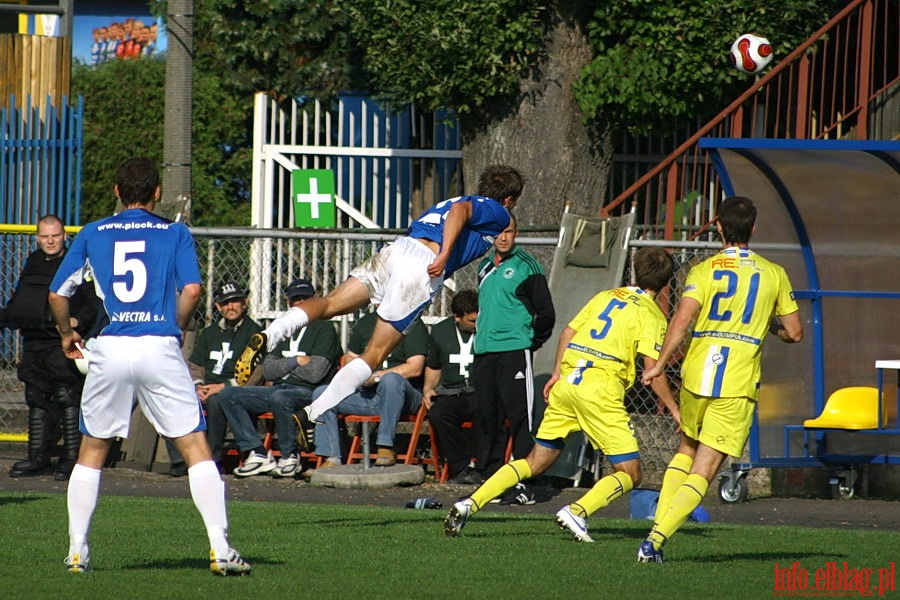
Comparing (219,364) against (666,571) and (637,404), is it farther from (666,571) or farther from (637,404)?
(666,571)

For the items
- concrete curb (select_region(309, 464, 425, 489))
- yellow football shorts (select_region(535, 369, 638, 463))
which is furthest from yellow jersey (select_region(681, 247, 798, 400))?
concrete curb (select_region(309, 464, 425, 489))

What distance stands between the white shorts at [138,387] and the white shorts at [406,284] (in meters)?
2.43

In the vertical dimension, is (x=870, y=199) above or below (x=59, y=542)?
above

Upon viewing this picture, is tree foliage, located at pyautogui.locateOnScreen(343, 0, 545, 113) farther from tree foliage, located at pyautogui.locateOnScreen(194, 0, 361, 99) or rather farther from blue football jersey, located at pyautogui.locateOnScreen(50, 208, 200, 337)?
blue football jersey, located at pyautogui.locateOnScreen(50, 208, 200, 337)

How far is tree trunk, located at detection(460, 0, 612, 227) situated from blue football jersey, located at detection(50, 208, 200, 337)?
864 centimetres

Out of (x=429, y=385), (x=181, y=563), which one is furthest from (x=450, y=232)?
(x=429, y=385)

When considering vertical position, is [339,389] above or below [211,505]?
above

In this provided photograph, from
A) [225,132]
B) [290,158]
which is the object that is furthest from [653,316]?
[225,132]

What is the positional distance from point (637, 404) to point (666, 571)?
6.47 metres

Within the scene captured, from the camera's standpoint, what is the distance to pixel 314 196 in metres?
17.1

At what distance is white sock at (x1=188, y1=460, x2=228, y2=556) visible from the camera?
7133 millimetres

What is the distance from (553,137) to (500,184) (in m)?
6.20

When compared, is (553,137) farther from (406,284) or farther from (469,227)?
(406,284)

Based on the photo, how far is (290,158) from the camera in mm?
17812
